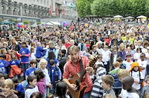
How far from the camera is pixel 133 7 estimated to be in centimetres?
6481

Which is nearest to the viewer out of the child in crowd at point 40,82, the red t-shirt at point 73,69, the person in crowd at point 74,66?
the person in crowd at point 74,66


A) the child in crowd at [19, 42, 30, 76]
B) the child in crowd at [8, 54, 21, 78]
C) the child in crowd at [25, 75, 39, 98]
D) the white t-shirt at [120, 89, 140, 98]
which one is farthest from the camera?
the child in crowd at [19, 42, 30, 76]

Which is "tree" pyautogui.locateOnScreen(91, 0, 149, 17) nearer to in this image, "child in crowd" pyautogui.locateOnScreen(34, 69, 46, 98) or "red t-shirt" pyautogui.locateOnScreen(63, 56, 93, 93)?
"child in crowd" pyautogui.locateOnScreen(34, 69, 46, 98)

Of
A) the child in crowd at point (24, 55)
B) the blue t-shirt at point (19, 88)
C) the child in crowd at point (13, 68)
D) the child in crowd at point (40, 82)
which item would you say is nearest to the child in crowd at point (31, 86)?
the child in crowd at point (40, 82)

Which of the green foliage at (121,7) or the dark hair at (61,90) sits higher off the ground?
the green foliage at (121,7)

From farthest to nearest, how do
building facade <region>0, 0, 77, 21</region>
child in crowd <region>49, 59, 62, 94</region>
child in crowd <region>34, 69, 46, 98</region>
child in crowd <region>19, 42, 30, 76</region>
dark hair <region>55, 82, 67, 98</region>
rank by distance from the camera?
1. building facade <region>0, 0, 77, 21</region>
2. child in crowd <region>19, 42, 30, 76</region>
3. child in crowd <region>49, 59, 62, 94</region>
4. child in crowd <region>34, 69, 46, 98</region>
5. dark hair <region>55, 82, 67, 98</region>

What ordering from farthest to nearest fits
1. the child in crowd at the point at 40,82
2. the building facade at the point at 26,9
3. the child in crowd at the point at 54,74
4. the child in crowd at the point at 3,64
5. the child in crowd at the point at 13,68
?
the building facade at the point at 26,9 → the child in crowd at the point at 13,68 → the child in crowd at the point at 3,64 → the child in crowd at the point at 54,74 → the child in crowd at the point at 40,82

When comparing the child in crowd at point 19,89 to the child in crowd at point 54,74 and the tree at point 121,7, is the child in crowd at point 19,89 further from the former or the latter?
the tree at point 121,7

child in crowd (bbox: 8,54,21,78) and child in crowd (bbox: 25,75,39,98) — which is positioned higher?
child in crowd (bbox: 25,75,39,98)

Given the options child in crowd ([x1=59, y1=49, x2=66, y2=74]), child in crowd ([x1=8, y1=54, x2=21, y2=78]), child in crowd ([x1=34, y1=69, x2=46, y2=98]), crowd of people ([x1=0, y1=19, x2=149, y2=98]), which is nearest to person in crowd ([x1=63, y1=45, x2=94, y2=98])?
crowd of people ([x1=0, y1=19, x2=149, y2=98])

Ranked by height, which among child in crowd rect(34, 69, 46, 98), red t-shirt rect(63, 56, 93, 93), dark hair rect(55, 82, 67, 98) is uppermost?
red t-shirt rect(63, 56, 93, 93)

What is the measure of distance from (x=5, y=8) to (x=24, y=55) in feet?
147

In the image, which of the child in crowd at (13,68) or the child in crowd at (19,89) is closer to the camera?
the child in crowd at (19,89)

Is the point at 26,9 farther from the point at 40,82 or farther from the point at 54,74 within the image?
the point at 40,82
